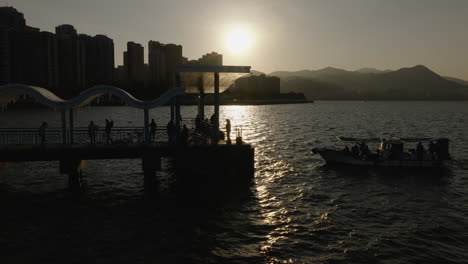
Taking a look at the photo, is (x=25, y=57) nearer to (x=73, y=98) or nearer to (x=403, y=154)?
(x=73, y=98)

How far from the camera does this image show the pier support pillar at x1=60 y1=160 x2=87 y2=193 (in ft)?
76.8

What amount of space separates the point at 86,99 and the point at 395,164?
2713cm

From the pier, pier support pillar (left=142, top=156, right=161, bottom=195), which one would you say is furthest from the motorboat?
pier support pillar (left=142, top=156, right=161, bottom=195)

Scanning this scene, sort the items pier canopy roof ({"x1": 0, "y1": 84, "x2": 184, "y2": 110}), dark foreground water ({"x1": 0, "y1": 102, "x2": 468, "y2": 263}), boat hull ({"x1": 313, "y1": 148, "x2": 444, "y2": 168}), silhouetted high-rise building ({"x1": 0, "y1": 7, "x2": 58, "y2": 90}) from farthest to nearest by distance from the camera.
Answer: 1. silhouetted high-rise building ({"x1": 0, "y1": 7, "x2": 58, "y2": 90})
2. boat hull ({"x1": 313, "y1": 148, "x2": 444, "y2": 168})
3. pier canopy roof ({"x1": 0, "y1": 84, "x2": 184, "y2": 110})
4. dark foreground water ({"x1": 0, "y1": 102, "x2": 468, "y2": 263})

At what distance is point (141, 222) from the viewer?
1798 centimetres

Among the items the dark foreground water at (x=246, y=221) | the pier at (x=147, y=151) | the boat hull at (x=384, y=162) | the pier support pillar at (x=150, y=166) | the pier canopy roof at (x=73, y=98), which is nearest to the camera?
the dark foreground water at (x=246, y=221)

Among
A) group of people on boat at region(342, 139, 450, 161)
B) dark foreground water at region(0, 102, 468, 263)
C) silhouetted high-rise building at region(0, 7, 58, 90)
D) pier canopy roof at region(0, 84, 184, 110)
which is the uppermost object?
silhouetted high-rise building at region(0, 7, 58, 90)

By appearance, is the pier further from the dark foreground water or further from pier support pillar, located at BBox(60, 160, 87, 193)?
the dark foreground water

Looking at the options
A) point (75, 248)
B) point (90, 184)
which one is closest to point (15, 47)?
point (90, 184)

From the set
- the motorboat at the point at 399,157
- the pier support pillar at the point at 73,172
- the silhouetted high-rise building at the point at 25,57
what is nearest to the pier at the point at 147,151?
the pier support pillar at the point at 73,172

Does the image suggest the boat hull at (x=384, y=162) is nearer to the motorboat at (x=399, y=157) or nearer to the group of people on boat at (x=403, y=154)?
the motorboat at (x=399, y=157)

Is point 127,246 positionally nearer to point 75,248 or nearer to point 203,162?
point 75,248

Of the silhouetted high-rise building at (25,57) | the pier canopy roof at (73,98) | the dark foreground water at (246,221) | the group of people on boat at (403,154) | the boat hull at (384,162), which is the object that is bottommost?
the dark foreground water at (246,221)

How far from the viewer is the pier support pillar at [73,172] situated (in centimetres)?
2341
